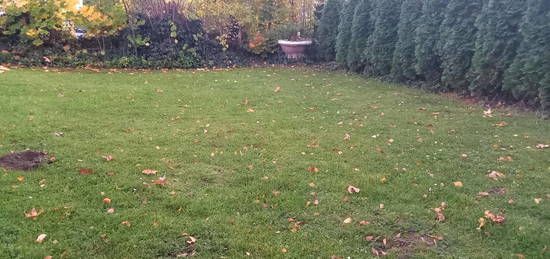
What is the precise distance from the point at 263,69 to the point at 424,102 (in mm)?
4579

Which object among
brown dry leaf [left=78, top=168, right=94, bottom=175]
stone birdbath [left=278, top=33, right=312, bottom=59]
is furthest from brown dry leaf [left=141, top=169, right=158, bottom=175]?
stone birdbath [left=278, top=33, right=312, bottom=59]

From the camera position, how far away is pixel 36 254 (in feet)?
9.52

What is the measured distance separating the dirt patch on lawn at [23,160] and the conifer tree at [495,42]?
6321 mm

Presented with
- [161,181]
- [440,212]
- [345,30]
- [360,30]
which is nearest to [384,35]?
[360,30]

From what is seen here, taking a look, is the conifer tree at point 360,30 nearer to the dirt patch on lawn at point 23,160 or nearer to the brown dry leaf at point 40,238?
the dirt patch on lawn at point 23,160

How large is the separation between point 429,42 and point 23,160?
6823mm

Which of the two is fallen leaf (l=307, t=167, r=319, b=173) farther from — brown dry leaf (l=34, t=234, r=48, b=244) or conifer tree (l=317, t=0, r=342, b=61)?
conifer tree (l=317, t=0, r=342, b=61)

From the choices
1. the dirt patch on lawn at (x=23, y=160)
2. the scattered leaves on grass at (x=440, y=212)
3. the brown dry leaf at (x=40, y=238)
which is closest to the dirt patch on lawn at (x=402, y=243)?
the scattered leaves on grass at (x=440, y=212)

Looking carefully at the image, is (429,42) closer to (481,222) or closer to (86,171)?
(481,222)

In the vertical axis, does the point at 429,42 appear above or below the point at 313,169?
above

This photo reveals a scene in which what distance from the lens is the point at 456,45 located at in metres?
7.69

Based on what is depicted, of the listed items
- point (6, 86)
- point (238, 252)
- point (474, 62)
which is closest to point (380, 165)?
point (238, 252)

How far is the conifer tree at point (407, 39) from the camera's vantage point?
28.6 feet

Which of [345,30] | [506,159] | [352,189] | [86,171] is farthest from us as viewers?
[345,30]
